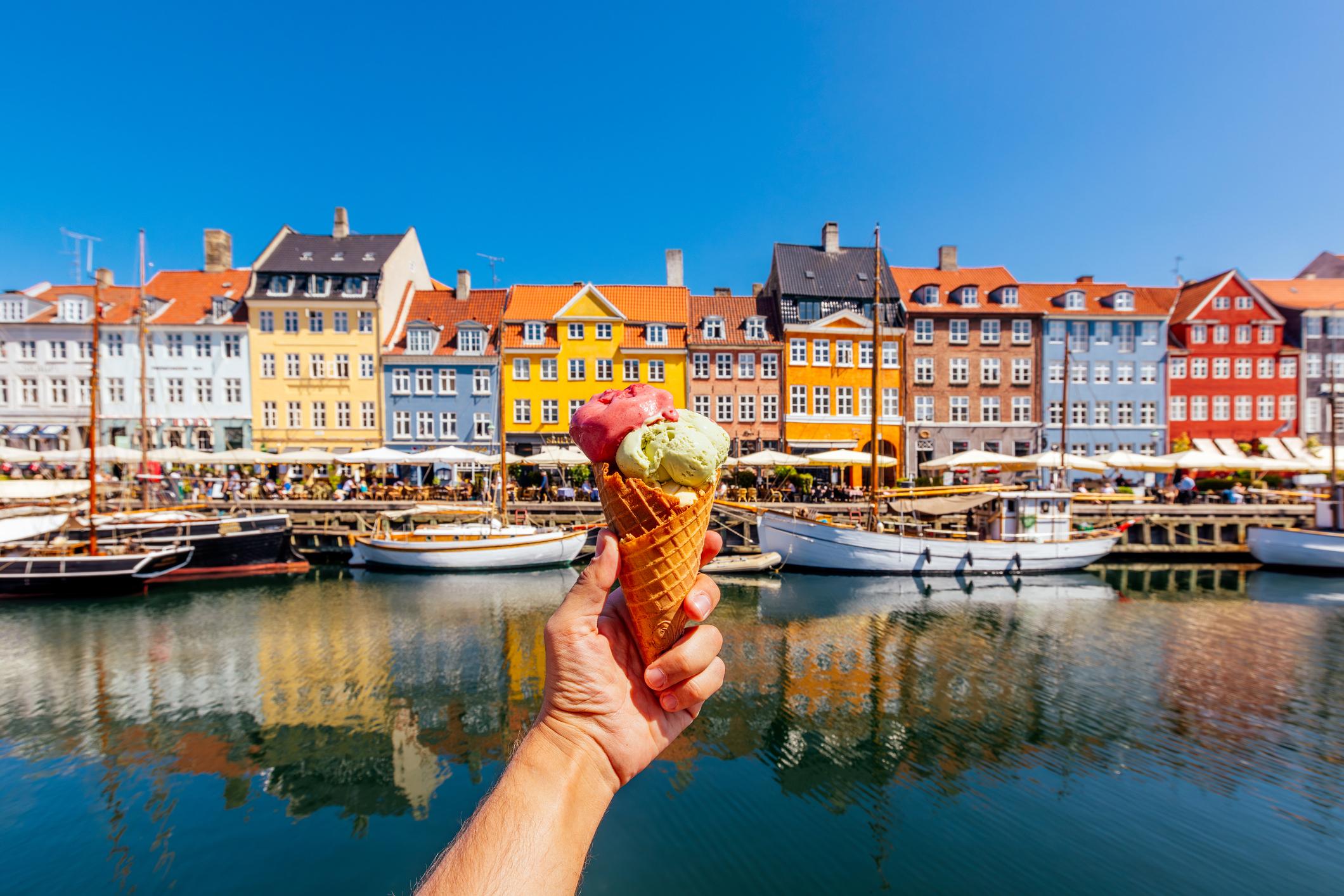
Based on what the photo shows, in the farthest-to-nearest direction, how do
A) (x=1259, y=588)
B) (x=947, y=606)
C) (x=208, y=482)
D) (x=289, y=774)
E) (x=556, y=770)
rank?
(x=208, y=482) < (x=1259, y=588) < (x=947, y=606) < (x=289, y=774) < (x=556, y=770)

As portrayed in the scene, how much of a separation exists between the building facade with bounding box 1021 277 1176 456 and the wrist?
139 ft

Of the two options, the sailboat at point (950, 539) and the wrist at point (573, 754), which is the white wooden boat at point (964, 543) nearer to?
the sailboat at point (950, 539)

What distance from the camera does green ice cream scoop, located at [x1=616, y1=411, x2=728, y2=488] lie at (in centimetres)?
307

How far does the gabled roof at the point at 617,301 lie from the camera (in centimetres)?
3897

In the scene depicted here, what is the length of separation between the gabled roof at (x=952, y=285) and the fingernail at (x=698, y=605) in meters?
39.5

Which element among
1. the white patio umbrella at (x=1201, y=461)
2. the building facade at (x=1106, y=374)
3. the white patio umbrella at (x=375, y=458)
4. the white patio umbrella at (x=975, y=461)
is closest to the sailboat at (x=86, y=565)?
the white patio umbrella at (x=375, y=458)

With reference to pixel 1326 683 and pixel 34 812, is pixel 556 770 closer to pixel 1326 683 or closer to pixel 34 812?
pixel 34 812

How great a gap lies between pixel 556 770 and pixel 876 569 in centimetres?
2316

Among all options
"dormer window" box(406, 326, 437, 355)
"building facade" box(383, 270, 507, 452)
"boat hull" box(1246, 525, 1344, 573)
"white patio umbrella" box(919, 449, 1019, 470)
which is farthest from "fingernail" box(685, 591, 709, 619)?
"dormer window" box(406, 326, 437, 355)

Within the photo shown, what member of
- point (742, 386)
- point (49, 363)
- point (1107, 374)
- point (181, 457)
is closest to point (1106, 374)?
point (1107, 374)

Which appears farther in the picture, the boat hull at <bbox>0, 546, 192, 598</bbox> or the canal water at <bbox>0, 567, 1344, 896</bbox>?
the boat hull at <bbox>0, 546, 192, 598</bbox>

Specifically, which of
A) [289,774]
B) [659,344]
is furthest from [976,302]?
[289,774]

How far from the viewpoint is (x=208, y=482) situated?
104 ft

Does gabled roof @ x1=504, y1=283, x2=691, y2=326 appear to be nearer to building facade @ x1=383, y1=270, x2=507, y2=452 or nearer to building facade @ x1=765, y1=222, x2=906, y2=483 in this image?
building facade @ x1=383, y1=270, x2=507, y2=452
